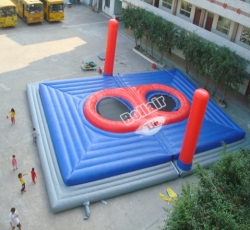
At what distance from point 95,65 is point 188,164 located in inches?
408

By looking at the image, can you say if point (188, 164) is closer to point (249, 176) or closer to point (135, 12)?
point (249, 176)

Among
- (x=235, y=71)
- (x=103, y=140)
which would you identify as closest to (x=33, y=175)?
(x=103, y=140)

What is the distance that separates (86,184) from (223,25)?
43.1 feet

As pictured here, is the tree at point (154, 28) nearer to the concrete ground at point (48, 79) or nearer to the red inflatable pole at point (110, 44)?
the concrete ground at point (48, 79)

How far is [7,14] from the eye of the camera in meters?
25.5

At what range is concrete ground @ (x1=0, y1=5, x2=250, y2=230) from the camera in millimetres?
11703

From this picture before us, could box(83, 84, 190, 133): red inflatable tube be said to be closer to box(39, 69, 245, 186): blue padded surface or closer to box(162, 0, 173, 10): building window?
box(39, 69, 245, 186): blue padded surface

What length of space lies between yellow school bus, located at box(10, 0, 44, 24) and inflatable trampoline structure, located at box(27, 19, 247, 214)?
1059 cm

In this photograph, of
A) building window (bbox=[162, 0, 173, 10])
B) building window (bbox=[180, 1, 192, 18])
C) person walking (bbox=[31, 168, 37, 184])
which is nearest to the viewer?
person walking (bbox=[31, 168, 37, 184])

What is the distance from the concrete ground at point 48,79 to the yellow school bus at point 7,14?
0.58 m

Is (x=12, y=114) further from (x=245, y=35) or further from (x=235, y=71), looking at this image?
(x=245, y=35)

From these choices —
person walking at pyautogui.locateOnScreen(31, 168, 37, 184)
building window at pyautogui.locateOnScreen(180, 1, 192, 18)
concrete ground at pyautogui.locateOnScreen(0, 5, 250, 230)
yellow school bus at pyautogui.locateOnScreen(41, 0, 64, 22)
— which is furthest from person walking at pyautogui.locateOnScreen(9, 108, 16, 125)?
yellow school bus at pyautogui.locateOnScreen(41, 0, 64, 22)

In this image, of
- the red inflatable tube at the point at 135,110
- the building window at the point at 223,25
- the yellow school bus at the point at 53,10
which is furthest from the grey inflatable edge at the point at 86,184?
the yellow school bus at the point at 53,10

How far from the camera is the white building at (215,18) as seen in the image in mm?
18312
